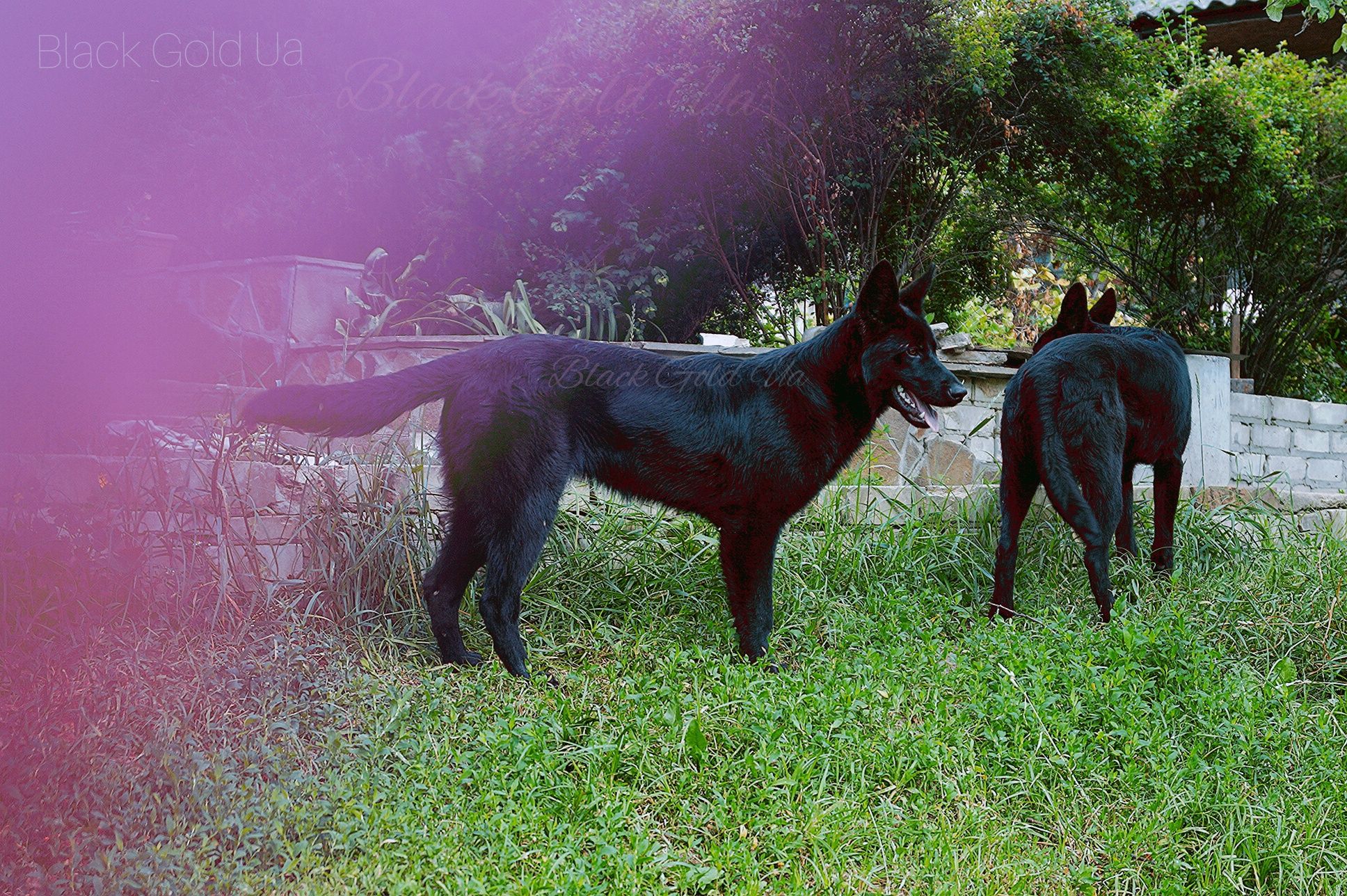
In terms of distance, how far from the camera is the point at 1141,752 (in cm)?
284

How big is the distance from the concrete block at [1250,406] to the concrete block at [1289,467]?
1.17 feet

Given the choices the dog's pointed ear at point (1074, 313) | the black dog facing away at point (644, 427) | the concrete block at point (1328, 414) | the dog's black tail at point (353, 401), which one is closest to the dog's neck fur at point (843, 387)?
the black dog facing away at point (644, 427)

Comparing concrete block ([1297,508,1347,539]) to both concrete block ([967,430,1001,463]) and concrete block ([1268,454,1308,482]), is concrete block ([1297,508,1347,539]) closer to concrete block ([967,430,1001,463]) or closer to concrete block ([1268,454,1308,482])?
concrete block ([1268,454,1308,482])

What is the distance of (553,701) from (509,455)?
770mm

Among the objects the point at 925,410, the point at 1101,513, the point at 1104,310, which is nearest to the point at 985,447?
the point at 1104,310

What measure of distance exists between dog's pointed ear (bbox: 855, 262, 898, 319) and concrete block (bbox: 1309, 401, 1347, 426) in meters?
6.02

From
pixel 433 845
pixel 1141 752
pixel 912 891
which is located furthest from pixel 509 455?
pixel 1141 752

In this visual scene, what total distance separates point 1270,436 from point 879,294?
5359 mm

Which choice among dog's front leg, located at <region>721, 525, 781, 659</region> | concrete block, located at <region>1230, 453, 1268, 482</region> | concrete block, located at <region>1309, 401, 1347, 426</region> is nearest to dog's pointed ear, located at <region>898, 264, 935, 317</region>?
dog's front leg, located at <region>721, 525, 781, 659</region>

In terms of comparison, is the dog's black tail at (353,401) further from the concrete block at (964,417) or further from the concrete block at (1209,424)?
the concrete block at (1209,424)

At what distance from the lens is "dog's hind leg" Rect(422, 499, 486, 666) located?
3.28 m

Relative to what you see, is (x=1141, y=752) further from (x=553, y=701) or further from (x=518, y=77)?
(x=518, y=77)

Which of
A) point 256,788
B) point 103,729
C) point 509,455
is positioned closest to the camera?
point 256,788

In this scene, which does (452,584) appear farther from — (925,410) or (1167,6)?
(1167,6)
